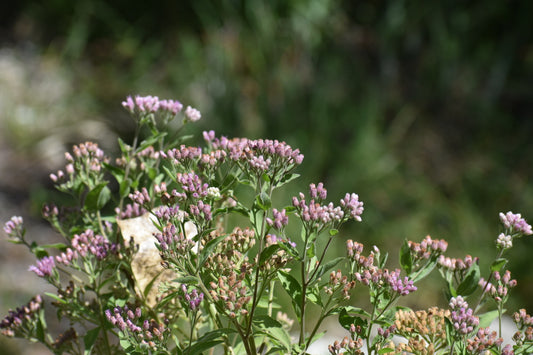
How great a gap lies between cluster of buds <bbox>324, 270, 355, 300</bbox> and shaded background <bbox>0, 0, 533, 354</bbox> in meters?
1.99

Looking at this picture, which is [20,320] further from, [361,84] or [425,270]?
[361,84]

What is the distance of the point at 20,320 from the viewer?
0.79 meters

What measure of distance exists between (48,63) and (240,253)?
12.7 feet

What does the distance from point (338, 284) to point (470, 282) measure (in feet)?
0.47

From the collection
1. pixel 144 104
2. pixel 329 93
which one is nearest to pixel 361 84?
pixel 329 93

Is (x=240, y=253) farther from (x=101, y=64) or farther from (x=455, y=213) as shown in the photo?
(x=101, y=64)

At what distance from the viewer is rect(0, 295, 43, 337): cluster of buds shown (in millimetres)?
790

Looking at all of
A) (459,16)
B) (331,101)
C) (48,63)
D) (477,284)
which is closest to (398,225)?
(331,101)

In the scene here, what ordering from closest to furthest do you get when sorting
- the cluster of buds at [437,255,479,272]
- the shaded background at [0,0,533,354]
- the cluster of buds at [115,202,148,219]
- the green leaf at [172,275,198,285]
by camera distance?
1. the green leaf at [172,275,198,285]
2. the cluster of buds at [437,255,479,272]
3. the cluster of buds at [115,202,148,219]
4. the shaded background at [0,0,533,354]

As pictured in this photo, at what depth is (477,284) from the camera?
0.68 meters

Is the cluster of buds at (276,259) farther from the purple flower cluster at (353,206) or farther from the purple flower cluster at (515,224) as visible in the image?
the purple flower cluster at (515,224)

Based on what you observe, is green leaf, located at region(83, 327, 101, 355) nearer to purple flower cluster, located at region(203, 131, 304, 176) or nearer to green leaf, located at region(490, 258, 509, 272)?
purple flower cluster, located at region(203, 131, 304, 176)

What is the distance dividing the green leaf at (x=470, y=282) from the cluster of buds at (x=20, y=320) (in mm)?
524

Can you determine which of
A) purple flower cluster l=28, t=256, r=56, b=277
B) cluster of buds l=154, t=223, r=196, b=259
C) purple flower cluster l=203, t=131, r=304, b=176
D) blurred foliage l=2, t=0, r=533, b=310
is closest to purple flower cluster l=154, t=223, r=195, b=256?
cluster of buds l=154, t=223, r=196, b=259
